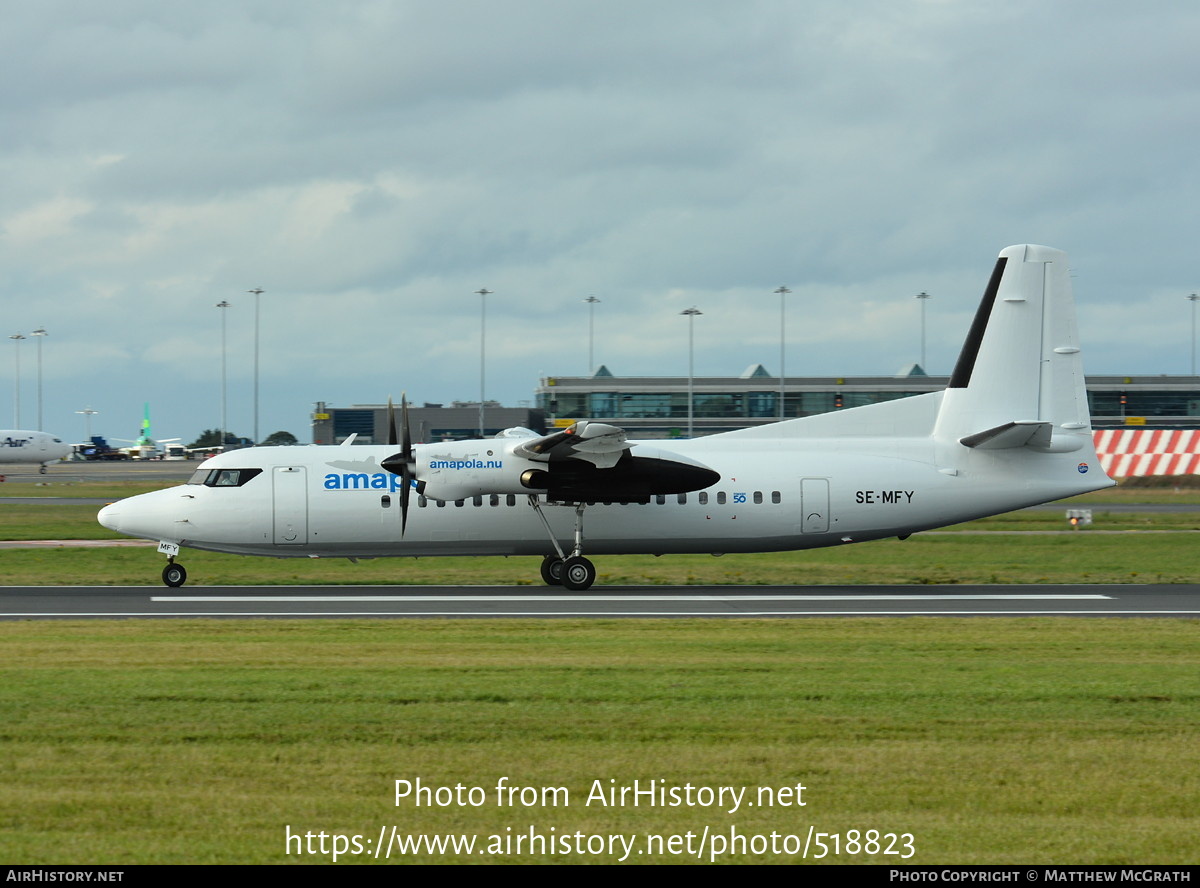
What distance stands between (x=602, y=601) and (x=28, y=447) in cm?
9080

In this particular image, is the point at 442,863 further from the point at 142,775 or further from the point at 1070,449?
the point at 1070,449

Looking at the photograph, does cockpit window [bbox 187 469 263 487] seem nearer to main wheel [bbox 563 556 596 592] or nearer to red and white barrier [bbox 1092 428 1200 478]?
main wheel [bbox 563 556 596 592]

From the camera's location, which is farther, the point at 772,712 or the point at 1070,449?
the point at 1070,449

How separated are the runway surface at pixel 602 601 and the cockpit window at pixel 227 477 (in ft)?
7.01

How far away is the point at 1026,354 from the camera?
25250 millimetres

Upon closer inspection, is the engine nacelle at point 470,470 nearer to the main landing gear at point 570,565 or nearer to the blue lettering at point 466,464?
the blue lettering at point 466,464

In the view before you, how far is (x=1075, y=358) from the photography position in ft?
A: 83.0

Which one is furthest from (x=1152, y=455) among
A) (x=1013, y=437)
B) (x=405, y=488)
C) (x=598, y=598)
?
(x=405, y=488)

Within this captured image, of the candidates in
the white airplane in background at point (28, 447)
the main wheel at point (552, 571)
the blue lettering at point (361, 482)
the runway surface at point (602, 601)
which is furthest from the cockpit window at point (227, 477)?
the white airplane in background at point (28, 447)

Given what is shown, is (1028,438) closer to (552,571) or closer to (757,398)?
(552,571)

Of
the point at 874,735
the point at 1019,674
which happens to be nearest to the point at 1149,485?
the point at 1019,674

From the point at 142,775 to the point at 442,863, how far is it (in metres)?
3.10

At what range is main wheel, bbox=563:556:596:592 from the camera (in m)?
23.4

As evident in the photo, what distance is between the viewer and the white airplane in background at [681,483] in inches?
920
